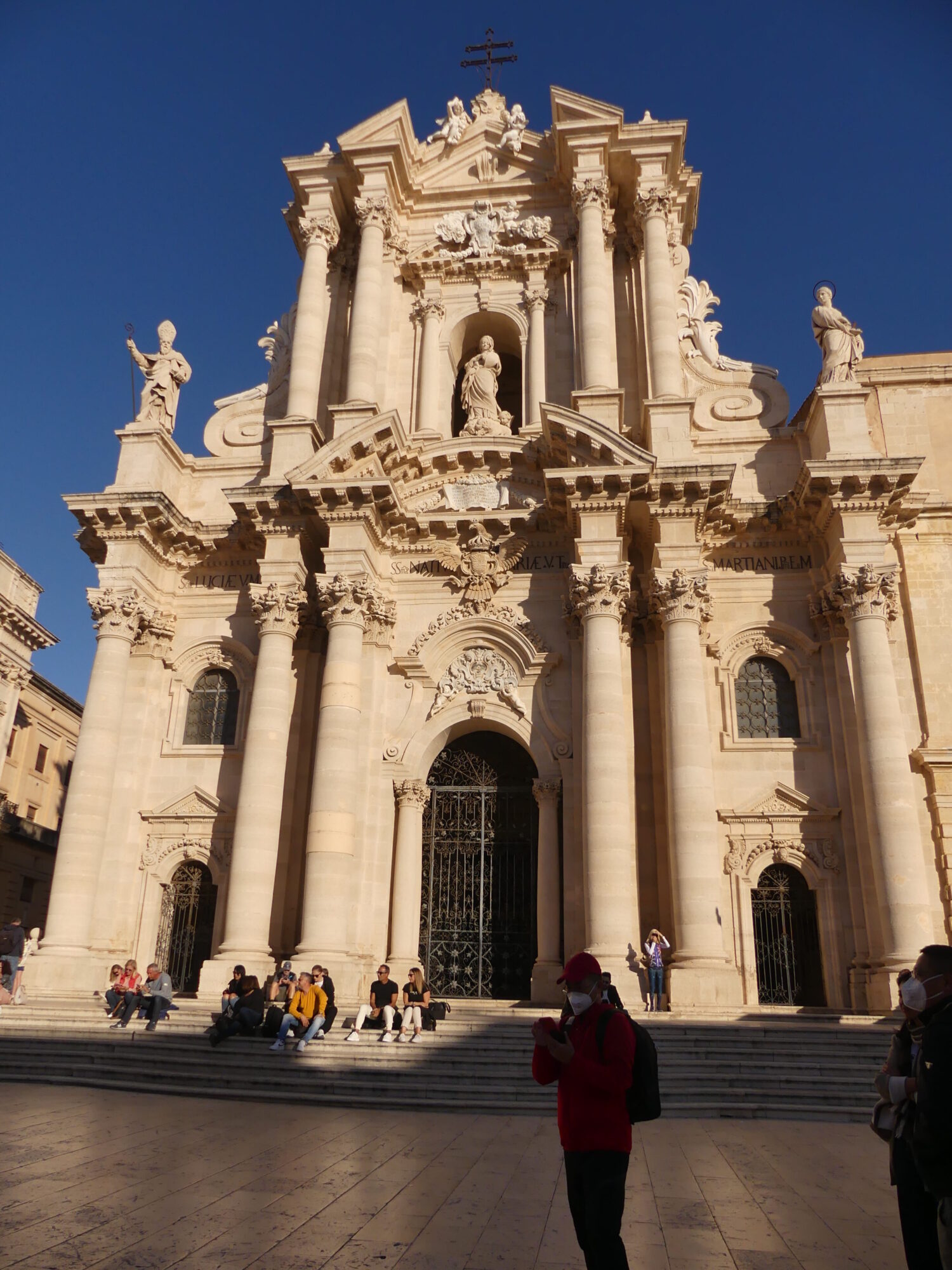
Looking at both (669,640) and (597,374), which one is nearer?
(669,640)

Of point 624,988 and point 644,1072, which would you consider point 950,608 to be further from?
point 644,1072

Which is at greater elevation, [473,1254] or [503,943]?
[503,943]

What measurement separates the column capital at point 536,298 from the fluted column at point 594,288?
4.49ft

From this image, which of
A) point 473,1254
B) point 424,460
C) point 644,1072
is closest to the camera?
point 644,1072

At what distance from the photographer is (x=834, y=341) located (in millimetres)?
21172

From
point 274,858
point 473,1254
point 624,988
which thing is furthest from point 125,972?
point 473,1254

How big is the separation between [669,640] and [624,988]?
657cm

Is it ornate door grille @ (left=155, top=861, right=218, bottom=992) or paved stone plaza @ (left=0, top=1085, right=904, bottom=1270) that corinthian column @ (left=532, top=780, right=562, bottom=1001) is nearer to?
ornate door grille @ (left=155, top=861, right=218, bottom=992)

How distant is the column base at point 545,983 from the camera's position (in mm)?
17859

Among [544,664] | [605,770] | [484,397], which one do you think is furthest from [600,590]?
[484,397]

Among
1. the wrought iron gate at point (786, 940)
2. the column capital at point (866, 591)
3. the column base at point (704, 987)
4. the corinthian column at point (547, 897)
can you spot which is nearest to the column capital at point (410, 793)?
the corinthian column at point (547, 897)

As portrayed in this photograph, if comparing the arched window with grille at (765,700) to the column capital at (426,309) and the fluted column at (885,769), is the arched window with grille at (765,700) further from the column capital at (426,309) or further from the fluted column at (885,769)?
the column capital at (426,309)

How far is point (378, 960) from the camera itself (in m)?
18.9

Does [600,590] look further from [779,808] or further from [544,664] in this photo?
[779,808]
